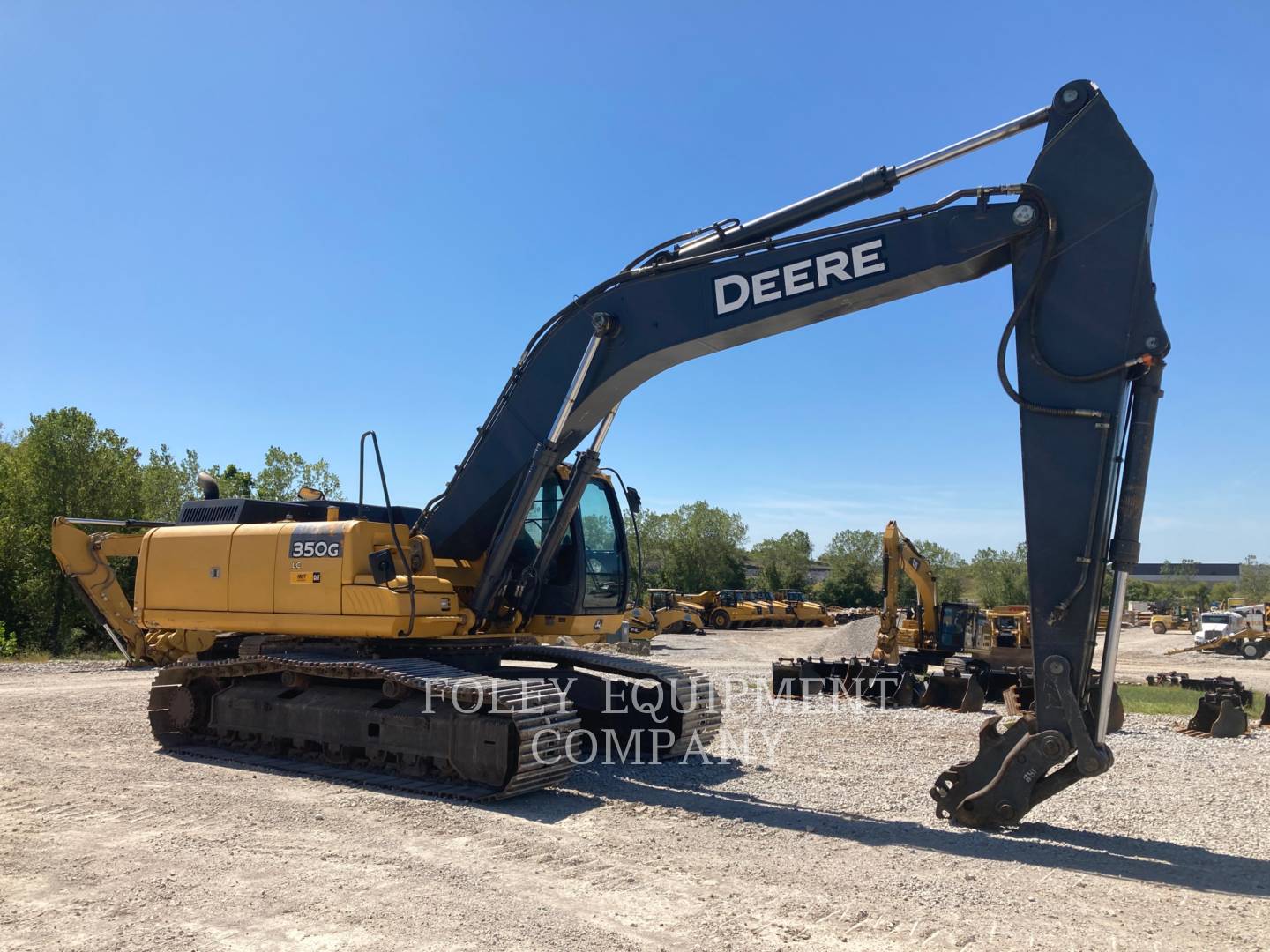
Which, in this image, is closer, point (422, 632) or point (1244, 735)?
point (422, 632)

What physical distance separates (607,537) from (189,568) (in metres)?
4.45

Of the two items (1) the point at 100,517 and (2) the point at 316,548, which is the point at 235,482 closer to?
(1) the point at 100,517

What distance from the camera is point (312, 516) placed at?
33.4 feet

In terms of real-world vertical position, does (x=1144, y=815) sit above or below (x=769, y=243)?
below

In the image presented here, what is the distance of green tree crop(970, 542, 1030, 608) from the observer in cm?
7625

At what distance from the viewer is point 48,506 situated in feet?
99.6

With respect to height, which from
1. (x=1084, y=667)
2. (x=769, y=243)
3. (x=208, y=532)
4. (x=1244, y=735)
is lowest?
(x=1244, y=735)

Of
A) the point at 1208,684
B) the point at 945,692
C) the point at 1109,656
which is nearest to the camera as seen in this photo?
the point at 1109,656

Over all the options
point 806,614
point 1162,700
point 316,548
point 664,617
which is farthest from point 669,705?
point 806,614

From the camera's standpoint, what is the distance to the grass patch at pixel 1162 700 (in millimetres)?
14844

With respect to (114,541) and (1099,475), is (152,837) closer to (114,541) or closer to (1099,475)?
(1099,475)

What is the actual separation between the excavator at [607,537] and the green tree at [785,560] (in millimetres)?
67004

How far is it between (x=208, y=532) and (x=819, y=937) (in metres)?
7.80

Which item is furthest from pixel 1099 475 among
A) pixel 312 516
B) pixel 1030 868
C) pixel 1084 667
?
pixel 312 516
